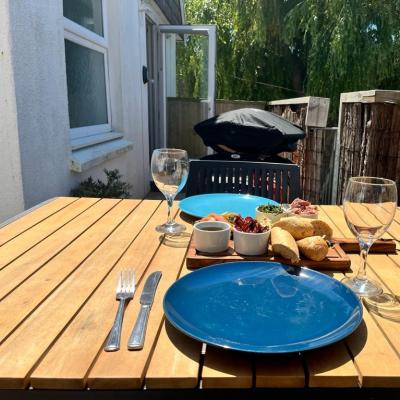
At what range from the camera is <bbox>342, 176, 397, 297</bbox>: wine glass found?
2.83ft

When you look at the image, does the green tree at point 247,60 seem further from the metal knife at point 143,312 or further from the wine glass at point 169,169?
the metal knife at point 143,312

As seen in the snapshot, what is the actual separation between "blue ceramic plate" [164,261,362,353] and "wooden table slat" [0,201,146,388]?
212 millimetres

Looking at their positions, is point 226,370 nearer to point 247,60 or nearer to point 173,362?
point 173,362

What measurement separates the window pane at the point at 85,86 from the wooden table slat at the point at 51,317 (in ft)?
A: 7.18

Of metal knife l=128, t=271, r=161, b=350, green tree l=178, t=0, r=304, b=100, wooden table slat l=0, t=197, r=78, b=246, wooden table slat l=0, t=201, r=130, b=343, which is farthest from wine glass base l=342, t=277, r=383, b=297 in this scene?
green tree l=178, t=0, r=304, b=100

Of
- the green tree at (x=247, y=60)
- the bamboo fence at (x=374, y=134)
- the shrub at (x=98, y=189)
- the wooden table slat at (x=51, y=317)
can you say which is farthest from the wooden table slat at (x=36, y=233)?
the green tree at (x=247, y=60)

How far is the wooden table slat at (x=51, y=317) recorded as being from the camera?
630mm

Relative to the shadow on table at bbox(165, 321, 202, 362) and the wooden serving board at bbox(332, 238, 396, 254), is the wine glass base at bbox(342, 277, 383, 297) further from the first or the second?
the shadow on table at bbox(165, 321, 202, 362)

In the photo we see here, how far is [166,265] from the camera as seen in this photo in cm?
105

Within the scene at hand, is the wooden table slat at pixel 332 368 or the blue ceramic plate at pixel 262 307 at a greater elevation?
the blue ceramic plate at pixel 262 307

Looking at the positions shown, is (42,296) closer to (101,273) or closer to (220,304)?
(101,273)

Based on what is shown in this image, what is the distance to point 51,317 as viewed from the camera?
2.57 feet

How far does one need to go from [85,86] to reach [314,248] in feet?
9.58

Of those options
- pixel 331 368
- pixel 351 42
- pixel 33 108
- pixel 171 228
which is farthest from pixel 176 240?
pixel 351 42
